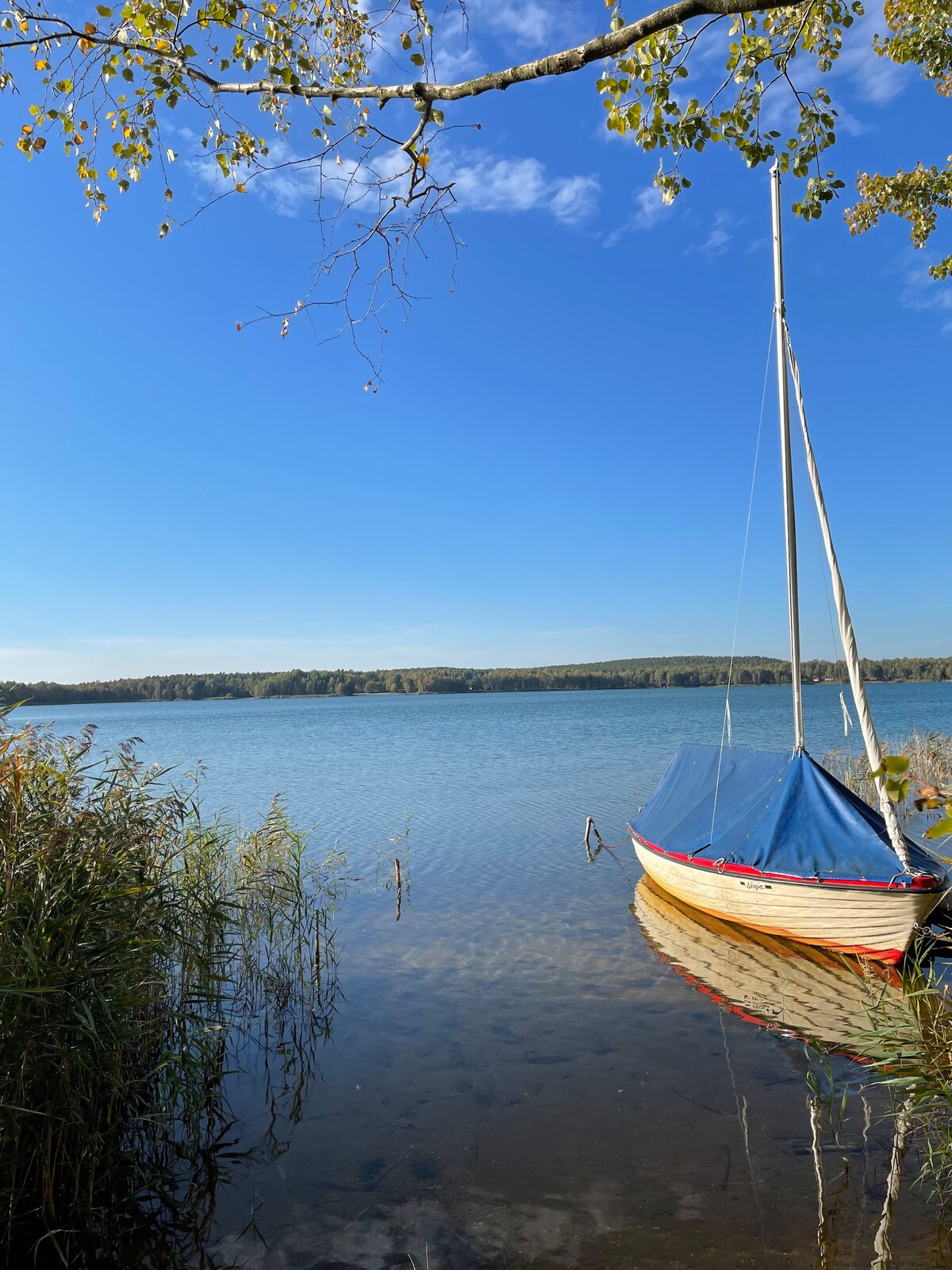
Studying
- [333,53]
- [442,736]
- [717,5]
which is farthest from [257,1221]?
[442,736]

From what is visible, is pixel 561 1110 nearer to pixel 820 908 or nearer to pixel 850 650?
pixel 820 908

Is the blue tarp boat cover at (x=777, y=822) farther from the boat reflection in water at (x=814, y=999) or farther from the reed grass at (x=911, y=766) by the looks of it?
the reed grass at (x=911, y=766)

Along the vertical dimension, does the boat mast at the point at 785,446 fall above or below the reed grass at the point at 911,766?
above

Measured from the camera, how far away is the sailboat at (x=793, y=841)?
856cm

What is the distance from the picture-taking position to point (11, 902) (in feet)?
14.6

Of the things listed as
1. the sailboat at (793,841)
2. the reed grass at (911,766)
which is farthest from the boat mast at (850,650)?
the reed grass at (911,766)

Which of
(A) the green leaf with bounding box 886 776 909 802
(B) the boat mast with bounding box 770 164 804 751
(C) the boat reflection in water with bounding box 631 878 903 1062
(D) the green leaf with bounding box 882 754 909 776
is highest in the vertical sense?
(B) the boat mast with bounding box 770 164 804 751

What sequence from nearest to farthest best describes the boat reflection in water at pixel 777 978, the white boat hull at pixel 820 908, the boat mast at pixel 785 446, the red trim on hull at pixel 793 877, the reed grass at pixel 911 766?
the boat reflection in water at pixel 777 978
the red trim on hull at pixel 793 877
the white boat hull at pixel 820 908
the boat mast at pixel 785 446
the reed grass at pixel 911 766

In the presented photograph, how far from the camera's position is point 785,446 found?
38.5 ft

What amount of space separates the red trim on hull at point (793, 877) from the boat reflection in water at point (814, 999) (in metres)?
0.77

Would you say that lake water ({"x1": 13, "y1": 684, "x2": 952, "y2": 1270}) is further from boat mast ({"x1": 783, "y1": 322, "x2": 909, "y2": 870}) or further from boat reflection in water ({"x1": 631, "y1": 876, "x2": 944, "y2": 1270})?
boat mast ({"x1": 783, "y1": 322, "x2": 909, "y2": 870})

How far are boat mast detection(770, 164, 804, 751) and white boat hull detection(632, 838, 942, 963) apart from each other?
8.06ft

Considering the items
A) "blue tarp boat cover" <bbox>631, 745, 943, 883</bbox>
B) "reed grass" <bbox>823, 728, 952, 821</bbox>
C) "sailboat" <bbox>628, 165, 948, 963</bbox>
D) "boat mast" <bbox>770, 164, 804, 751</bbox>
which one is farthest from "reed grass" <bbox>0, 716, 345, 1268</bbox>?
"reed grass" <bbox>823, 728, 952, 821</bbox>

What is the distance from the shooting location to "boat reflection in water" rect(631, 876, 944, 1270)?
517cm
